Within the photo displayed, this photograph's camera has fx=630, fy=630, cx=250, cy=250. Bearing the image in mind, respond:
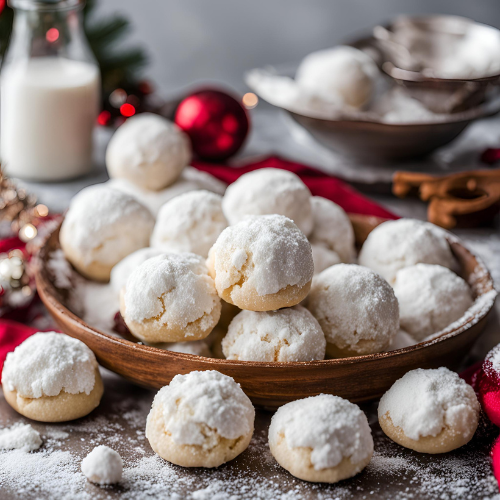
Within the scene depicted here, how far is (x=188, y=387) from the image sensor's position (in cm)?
74

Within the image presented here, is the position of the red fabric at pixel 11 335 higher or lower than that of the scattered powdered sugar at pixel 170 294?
lower

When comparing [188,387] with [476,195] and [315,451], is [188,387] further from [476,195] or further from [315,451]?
[476,195]

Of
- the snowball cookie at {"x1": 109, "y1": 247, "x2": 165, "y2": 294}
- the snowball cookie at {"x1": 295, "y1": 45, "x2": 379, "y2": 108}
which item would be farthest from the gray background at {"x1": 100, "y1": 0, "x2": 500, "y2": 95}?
the snowball cookie at {"x1": 109, "y1": 247, "x2": 165, "y2": 294}

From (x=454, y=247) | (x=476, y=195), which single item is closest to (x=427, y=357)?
(x=454, y=247)

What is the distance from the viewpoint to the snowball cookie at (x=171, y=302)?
80 cm

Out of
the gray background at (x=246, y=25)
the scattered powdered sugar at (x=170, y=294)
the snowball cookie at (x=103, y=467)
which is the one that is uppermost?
the scattered powdered sugar at (x=170, y=294)

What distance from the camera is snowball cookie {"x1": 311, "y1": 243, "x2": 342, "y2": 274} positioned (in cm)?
100

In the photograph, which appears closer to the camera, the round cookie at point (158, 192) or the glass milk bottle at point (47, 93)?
the round cookie at point (158, 192)

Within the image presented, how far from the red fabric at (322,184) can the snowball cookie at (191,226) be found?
48cm

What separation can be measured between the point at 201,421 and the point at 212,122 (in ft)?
3.62

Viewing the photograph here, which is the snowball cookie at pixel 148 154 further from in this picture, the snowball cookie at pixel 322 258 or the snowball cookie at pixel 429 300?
the snowball cookie at pixel 429 300

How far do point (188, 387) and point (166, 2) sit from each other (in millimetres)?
2283

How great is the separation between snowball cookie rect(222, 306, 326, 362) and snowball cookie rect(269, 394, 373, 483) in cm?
8

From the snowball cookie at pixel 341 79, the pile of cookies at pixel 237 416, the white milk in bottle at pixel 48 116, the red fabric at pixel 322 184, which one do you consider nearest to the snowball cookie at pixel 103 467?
the pile of cookies at pixel 237 416
